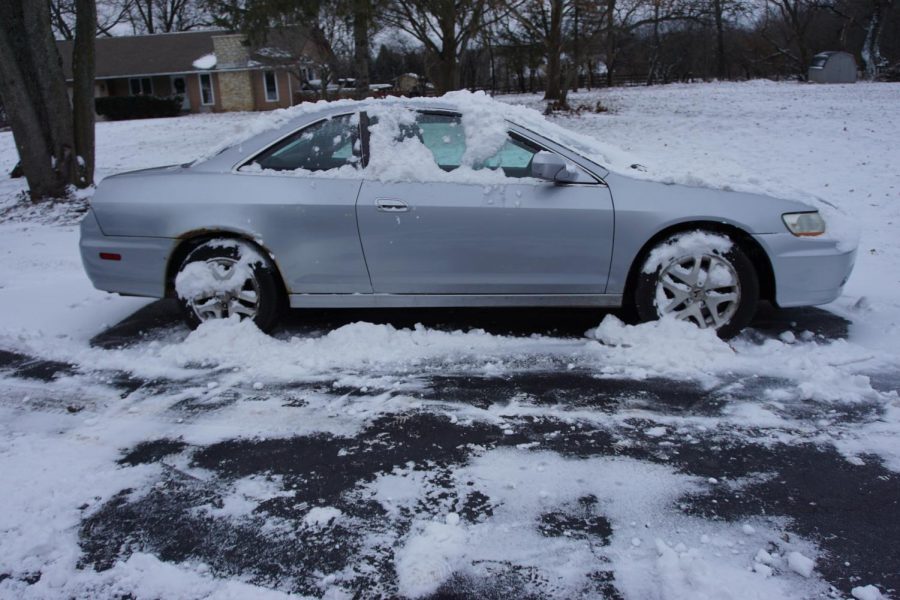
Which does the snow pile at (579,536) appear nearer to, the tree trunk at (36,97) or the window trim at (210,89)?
the tree trunk at (36,97)

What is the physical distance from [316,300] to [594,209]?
77.2 inches

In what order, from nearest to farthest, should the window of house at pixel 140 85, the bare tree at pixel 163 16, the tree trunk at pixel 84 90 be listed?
the tree trunk at pixel 84 90 → the window of house at pixel 140 85 → the bare tree at pixel 163 16

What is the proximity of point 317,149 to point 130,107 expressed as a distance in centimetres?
3735

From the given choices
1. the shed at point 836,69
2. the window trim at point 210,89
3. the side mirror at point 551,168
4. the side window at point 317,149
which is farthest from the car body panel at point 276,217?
the window trim at point 210,89

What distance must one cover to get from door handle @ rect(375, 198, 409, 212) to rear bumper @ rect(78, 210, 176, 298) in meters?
1.45

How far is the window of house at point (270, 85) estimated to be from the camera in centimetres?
3995

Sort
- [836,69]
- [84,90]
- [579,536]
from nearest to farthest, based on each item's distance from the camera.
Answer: [579,536]
[84,90]
[836,69]

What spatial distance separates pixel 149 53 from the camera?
42.5 m

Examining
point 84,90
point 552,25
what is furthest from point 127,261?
point 552,25

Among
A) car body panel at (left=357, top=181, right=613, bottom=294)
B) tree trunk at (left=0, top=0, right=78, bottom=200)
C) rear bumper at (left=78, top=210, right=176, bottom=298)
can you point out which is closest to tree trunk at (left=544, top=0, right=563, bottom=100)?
tree trunk at (left=0, top=0, right=78, bottom=200)

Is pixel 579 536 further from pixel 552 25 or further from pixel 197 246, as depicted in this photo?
pixel 552 25

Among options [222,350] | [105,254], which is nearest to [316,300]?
[222,350]

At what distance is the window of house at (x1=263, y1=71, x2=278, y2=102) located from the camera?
131ft

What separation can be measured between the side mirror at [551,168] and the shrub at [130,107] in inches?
1498
